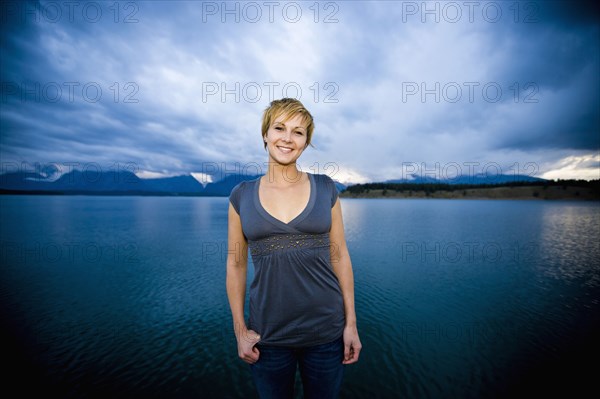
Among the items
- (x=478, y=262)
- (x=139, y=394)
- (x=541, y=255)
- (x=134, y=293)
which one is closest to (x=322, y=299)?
(x=139, y=394)

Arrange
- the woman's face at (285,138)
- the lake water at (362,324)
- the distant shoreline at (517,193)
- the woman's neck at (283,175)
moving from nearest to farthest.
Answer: the woman's face at (285,138) → the woman's neck at (283,175) → the lake water at (362,324) → the distant shoreline at (517,193)

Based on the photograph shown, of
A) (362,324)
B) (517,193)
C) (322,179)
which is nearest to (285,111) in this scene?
(322,179)

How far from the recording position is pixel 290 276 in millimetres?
2551

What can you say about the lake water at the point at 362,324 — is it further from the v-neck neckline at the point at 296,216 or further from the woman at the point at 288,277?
the v-neck neckline at the point at 296,216

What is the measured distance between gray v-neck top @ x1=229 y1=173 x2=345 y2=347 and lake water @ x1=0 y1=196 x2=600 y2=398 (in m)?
9.02

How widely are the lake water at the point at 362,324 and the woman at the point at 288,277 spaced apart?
8688mm

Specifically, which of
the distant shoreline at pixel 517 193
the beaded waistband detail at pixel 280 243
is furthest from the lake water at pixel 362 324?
the distant shoreline at pixel 517 193

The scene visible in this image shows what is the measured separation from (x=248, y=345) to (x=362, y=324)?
12.8 metres

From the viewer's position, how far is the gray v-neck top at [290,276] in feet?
8.24

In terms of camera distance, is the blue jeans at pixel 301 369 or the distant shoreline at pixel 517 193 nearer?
the blue jeans at pixel 301 369

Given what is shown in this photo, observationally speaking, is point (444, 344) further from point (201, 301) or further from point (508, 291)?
point (201, 301)

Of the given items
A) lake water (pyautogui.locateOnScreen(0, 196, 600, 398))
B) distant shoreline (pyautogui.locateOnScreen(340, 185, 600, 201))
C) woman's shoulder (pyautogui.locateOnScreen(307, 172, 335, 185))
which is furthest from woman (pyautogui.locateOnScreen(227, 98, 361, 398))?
distant shoreline (pyautogui.locateOnScreen(340, 185, 600, 201))

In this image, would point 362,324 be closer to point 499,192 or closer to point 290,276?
point 290,276

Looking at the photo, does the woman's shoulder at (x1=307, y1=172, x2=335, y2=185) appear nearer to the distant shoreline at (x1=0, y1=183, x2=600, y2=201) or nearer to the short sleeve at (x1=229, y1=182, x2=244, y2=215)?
the short sleeve at (x1=229, y1=182, x2=244, y2=215)
